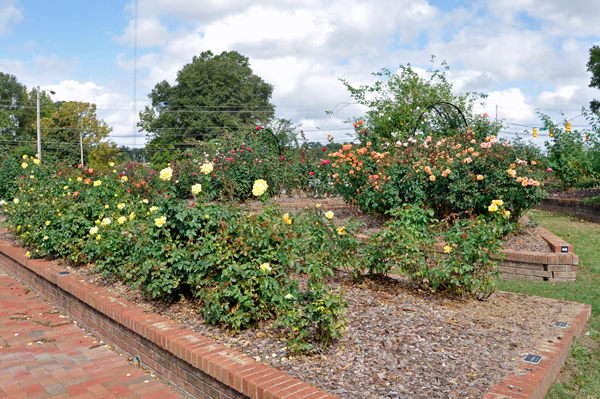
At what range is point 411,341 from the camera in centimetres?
328

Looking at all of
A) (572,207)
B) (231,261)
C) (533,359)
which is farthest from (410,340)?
(572,207)

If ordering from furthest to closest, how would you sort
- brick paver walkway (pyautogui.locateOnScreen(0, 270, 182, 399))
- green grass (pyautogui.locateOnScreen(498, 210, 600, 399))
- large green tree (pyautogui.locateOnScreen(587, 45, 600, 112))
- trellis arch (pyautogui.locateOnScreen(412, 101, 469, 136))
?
large green tree (pyautogui.locateOnScreen(587, 45, 600, 112)) < trellis arch (pyautogui.locateOnScreen(412, 101, 469, 136)) < brick paver walkway (pyautogui.locateOnScreen(0, 270, 182, 399)) < green grass (pyautogui.locateOnScreen(498, 210, 600, 399))

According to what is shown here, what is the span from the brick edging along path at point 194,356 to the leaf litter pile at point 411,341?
112 millimetres

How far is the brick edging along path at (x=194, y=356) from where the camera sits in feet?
8.61

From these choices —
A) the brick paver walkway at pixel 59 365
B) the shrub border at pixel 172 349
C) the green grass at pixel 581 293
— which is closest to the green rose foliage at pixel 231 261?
the shrub border at pixel 172 349

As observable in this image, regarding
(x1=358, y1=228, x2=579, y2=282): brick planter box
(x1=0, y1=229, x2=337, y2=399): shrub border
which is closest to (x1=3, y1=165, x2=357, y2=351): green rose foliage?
(x1=0, y1=229, x2=337, y2=399): shrub border

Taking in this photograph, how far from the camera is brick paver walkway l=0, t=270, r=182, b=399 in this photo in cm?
338

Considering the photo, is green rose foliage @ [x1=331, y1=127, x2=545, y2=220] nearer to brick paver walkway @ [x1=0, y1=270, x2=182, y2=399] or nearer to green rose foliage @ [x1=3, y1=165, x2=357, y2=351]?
green rose foliage @ [x1=3, y1=165, x2=357, y2=351]

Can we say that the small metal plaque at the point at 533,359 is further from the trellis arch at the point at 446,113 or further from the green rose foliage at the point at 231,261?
the trellis arch at the point at 446,113

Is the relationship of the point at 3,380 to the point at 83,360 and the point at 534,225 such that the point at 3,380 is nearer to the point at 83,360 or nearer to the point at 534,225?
the point at 83,360

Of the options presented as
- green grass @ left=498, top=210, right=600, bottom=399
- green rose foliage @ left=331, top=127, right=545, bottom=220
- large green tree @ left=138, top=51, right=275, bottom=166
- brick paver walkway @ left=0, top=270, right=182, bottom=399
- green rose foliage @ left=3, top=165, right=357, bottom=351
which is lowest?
brick paver walkway @ left=0, top=270, right=182, bottom=399

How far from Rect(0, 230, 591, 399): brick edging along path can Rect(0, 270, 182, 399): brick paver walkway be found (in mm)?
118

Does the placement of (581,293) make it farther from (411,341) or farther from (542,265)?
(411,341)

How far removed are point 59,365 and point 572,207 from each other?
1073 centimetres
